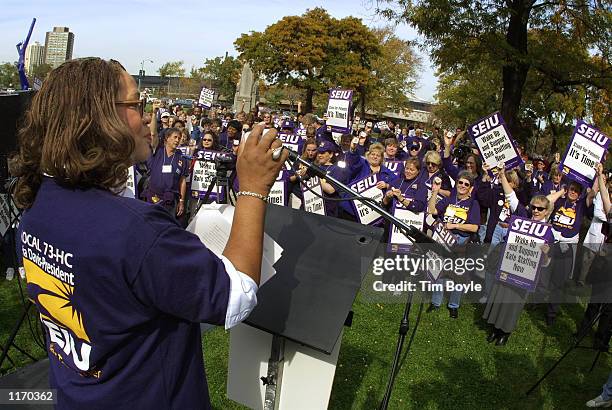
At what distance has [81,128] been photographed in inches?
53.2

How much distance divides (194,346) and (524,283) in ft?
17.1

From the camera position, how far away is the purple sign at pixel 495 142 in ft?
24.2

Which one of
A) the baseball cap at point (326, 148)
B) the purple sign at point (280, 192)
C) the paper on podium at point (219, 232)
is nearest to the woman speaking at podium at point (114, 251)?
the paper on podium at point (219, 232)

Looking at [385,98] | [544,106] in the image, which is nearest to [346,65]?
[385,98]

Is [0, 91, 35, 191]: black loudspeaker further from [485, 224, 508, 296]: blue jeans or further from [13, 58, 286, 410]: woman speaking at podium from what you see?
[485, 224, 508, 296]: blue jeans

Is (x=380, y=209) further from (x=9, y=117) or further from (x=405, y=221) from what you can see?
(x=405, y=221)

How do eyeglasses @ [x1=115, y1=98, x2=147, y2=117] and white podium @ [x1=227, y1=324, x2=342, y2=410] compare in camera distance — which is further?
white podium @ [x1=227, y1=324, x2=342, y2=410]

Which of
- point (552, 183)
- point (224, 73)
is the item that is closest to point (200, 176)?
point (552, 183)

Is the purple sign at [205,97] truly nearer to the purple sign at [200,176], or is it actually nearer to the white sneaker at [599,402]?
the purple sign at [200,176]

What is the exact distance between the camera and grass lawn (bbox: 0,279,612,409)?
4.60 metres

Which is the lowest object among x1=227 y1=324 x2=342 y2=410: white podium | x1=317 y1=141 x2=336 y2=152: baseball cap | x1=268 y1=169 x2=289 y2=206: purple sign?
x1=227 y1=324 x2=342 y2=410: white podium

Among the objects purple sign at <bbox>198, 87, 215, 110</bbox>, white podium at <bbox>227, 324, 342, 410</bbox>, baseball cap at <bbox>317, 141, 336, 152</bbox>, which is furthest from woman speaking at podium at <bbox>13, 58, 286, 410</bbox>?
purple sign at <bbox>198, 87, 215, 110</bbox>

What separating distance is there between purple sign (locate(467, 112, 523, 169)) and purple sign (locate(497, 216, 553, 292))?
171cm

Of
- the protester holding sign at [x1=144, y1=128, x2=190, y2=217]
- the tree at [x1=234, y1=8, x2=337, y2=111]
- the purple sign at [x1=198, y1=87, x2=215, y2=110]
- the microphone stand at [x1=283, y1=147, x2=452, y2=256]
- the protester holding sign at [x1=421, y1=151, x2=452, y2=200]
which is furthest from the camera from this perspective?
the tree at [x1=234, y1=8, x2=337, y2=111]
